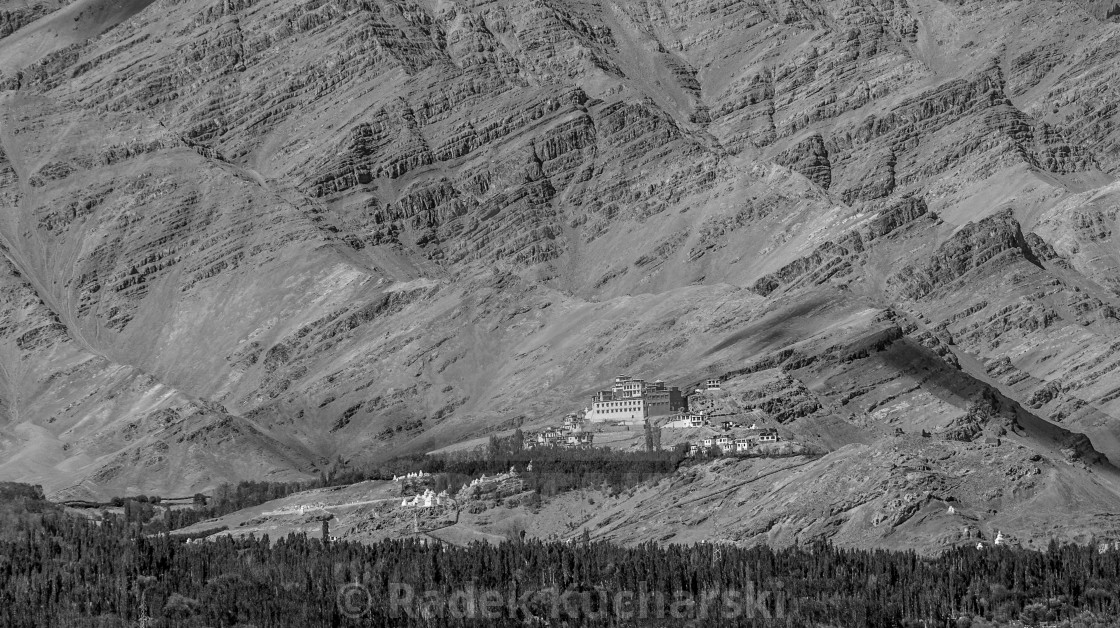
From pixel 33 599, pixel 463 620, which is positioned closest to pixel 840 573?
pixel 463 620

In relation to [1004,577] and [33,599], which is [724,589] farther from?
[33,599]

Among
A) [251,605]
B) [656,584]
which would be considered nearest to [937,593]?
[656,584]

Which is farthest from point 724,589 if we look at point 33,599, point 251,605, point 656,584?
point 33,599

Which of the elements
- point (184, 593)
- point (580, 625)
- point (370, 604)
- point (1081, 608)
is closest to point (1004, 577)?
point (1081, 608)

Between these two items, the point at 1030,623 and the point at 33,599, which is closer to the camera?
the point at 1030,623

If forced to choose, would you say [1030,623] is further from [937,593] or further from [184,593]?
[184,593]

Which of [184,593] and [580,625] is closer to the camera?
[580,625]

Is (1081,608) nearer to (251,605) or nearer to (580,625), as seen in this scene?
(580,625)
